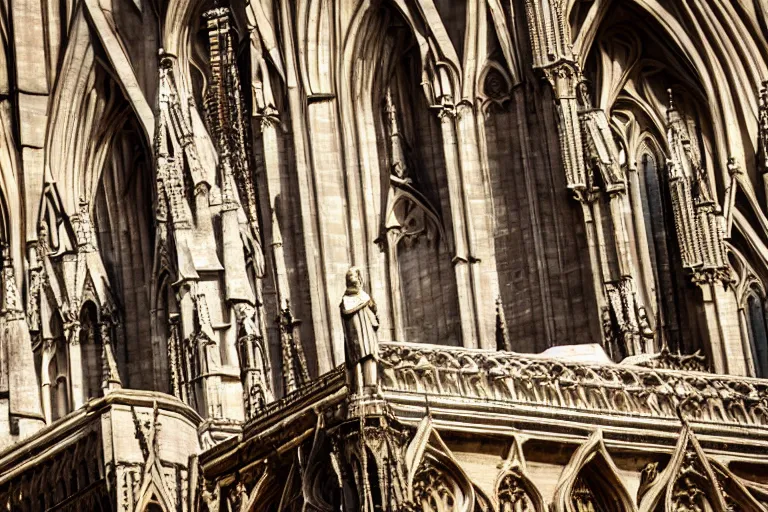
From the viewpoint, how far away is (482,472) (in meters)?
36.9

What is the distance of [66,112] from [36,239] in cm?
262

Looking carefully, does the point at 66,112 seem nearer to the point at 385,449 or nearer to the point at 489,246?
the point at 489,246

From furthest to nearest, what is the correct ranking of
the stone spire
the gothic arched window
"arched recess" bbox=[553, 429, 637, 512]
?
the stone spire, the gothic arched window, "arched recess" bbox=[553, 429, 637, 512]

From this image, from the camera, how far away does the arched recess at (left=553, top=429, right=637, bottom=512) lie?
37438 millimetres

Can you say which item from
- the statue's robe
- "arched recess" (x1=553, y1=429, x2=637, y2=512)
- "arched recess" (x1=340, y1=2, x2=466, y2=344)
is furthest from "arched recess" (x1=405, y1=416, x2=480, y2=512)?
"arched recess" (x1=340, y1=2, x2=466, y2=344)

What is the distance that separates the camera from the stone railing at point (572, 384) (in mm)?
36906

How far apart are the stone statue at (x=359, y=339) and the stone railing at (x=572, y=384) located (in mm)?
352

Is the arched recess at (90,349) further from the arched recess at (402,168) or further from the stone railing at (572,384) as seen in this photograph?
the stone railing at (572,384)

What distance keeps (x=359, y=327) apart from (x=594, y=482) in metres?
4.02

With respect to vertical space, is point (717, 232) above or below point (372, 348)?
above

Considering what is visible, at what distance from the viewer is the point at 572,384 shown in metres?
38.0

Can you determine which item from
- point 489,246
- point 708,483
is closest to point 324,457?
point 708,483

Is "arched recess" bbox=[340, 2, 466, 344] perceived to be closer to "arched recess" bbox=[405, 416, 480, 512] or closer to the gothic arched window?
the gothic arched window

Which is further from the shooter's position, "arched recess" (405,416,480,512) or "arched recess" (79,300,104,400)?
"arched recess" (79,300,104,400)
